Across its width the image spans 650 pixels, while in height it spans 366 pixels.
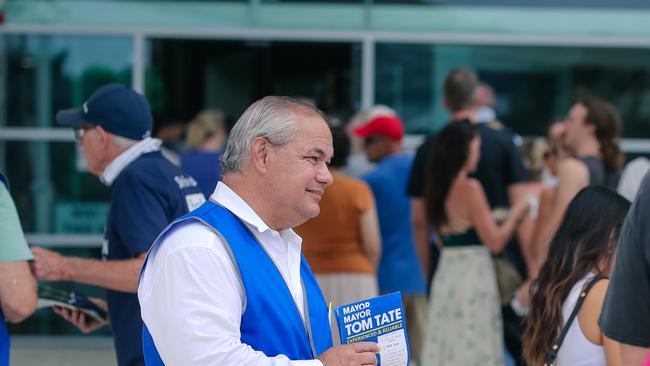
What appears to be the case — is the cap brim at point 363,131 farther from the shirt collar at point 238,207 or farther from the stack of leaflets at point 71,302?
the shirt collar at point 238,207

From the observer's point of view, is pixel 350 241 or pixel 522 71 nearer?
pixel 350 241

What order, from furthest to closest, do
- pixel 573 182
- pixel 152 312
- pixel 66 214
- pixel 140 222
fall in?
pixel 66 214, pixel 573 182, pixel 140 222, pixel 152 312

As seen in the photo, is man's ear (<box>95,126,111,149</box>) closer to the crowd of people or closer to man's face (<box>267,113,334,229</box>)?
the crowd of people

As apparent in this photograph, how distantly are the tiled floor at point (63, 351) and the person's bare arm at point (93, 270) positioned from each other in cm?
450

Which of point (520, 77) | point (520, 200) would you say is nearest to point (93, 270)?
point (520, 200)

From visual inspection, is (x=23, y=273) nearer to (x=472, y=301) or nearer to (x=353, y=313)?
(x=353, y=313)

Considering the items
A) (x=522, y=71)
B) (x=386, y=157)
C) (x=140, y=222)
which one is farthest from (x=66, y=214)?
(x=140, y=222)

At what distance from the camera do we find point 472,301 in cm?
612

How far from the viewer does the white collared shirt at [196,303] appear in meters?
2.49

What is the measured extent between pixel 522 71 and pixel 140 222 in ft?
18.6

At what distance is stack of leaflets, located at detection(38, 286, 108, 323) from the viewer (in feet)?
12.7

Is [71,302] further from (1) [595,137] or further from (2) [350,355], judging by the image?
(1) [595,137]

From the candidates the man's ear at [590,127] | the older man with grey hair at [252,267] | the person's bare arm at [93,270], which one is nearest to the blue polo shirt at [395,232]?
the man's ear at [590,127]

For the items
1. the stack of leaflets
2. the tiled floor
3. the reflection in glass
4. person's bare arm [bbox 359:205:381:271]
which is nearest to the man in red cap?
person's bare arm [bbox 359:205:381:271]
